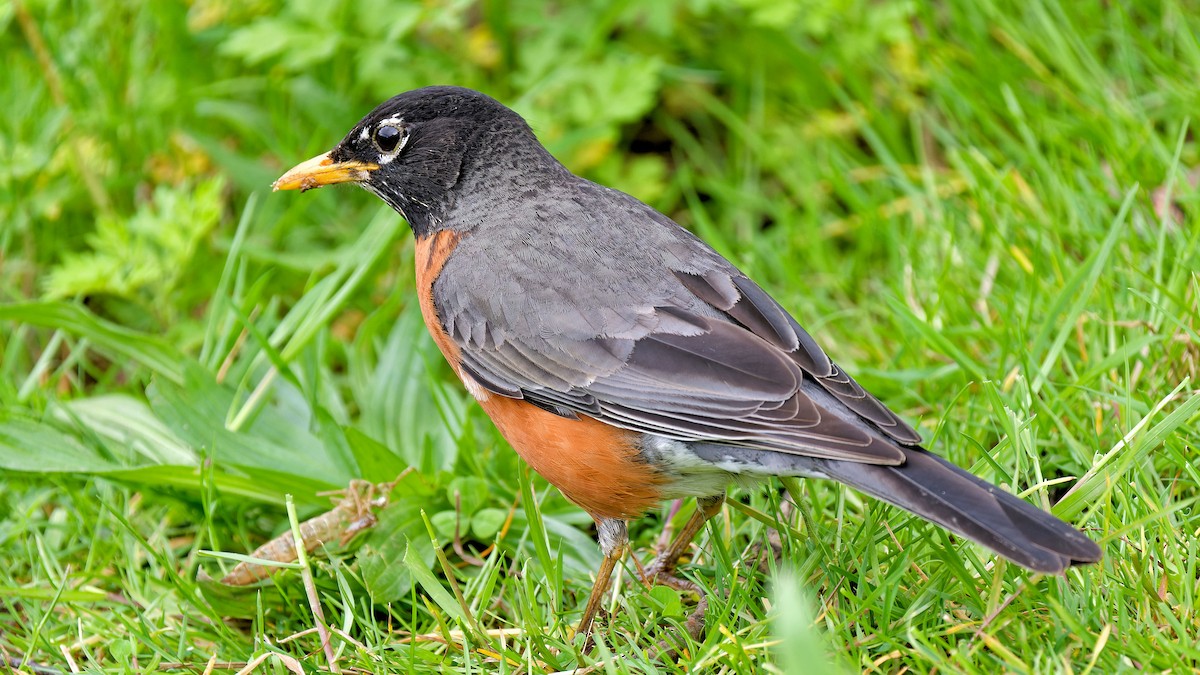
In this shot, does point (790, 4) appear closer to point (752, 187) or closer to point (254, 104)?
point (752, 187)

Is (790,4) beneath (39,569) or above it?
above

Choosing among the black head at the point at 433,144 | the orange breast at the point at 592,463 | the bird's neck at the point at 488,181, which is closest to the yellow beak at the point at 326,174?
the black head at the point at 433,144

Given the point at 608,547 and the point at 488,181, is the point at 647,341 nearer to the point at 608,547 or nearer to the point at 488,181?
the point at 608,547

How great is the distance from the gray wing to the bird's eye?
588 millimetres

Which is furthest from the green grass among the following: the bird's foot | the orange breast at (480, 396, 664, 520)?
the orange breast at (480, 396, 664, 520)

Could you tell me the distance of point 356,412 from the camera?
17.4 ft

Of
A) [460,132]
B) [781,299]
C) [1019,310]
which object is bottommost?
[781,299]

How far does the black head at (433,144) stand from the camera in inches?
179

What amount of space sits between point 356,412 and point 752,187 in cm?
250

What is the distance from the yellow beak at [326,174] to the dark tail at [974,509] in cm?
238

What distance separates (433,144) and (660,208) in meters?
2.14

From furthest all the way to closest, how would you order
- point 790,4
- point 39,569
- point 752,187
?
point 752,187, point 790,4, point 39,569

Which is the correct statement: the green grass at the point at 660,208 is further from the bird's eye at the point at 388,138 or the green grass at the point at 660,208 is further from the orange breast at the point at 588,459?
the bird's eye at the point at 388,138

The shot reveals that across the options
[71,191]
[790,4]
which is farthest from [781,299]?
[71,191]
